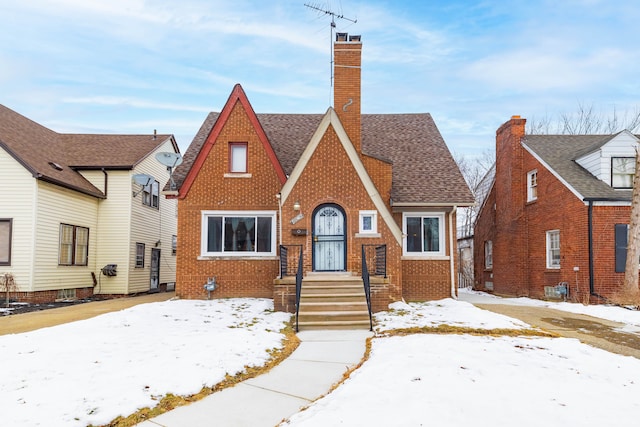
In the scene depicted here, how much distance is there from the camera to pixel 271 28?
16406 mm

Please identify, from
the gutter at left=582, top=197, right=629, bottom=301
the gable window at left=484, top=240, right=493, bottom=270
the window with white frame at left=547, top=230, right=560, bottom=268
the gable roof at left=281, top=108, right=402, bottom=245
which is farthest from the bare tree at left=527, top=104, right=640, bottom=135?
the gable roof at left=281, top=108, right=402, bottom=245

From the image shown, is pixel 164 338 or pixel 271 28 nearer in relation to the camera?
pixel 164 338

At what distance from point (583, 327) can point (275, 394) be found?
7.83 m

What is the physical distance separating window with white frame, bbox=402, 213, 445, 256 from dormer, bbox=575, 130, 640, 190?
656 centimetres

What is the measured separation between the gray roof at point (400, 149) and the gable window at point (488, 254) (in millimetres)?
6811

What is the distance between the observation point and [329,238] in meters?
12.5

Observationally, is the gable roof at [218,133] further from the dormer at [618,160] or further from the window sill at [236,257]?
the dormer at [618,160]

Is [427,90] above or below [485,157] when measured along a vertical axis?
above

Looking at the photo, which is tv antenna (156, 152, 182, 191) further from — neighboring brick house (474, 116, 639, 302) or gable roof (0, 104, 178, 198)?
neighboring brick house (474, 116, 639, 302)

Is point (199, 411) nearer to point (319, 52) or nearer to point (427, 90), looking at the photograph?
point (319, 52)

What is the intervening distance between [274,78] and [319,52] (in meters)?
5.28

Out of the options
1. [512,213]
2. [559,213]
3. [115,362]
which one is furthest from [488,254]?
[115,362]

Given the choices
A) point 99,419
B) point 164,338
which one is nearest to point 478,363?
point 99,419

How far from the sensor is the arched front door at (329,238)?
12.5 metres
